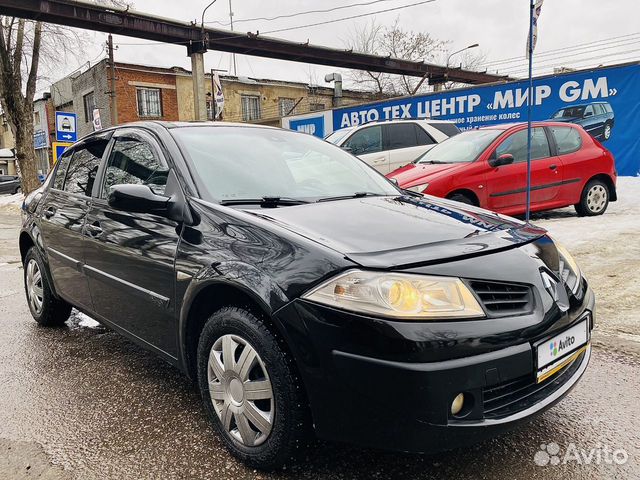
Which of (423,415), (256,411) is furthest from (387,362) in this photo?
(256,411)

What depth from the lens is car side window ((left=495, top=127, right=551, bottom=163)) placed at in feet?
24.5

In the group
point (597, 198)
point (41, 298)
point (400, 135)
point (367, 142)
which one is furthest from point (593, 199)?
point (41, 298)

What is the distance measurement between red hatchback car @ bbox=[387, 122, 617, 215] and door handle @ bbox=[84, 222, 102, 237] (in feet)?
14.7

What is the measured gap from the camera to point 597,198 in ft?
27.1

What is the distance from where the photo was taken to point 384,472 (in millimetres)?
2117

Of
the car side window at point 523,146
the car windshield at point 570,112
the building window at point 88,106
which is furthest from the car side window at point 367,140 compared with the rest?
the building window at point 88,106

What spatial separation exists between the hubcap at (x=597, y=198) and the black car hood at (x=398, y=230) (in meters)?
6.46

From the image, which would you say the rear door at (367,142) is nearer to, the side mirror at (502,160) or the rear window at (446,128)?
the rear window at (446,128)

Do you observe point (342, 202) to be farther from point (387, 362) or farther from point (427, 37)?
point (427, 37)

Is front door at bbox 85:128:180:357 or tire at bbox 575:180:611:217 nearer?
front door at bbox 85:128:180:357

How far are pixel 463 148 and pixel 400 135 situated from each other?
2778mm

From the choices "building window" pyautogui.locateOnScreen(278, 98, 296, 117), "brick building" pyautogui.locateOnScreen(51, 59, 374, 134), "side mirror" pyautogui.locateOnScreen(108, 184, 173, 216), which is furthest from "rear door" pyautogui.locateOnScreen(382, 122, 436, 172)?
"building window" pyautogui.locateOnScreen(278, 98, 296, 117)

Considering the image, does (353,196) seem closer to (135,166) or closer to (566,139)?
(135,166)

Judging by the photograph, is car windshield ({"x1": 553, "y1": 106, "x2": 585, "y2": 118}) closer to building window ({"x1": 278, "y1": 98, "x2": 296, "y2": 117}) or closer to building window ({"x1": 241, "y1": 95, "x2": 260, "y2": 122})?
building window ({"x1": 241, "y1": 95, "x2": 260, "y2": 122})
